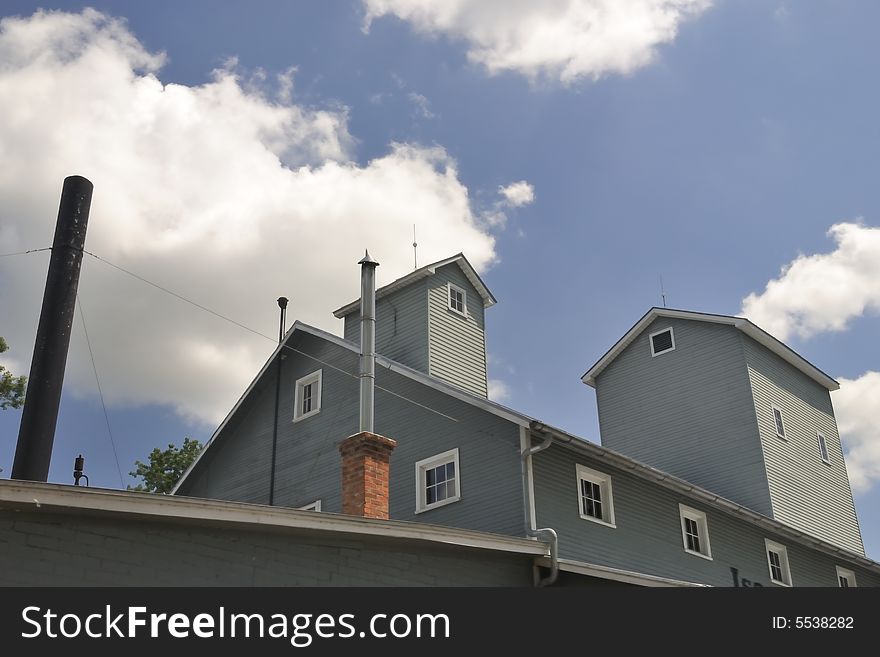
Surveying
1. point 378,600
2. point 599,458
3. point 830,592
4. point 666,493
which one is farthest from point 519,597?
point 830,592

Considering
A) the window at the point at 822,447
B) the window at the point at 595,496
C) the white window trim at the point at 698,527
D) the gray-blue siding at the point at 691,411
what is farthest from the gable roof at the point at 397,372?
the window at the point at 822,447

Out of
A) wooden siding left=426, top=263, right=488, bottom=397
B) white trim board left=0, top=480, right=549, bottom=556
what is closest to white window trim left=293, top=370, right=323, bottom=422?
wooden siding left=426, top=263, right=488, bottom=397

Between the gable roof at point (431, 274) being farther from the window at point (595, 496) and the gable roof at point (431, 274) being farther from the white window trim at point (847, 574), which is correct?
the white window trim at point (847, 574)

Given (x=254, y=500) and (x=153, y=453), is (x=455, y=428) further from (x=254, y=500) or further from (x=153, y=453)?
(x=153, y=453)

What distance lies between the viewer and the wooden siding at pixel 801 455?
2705 centimetres

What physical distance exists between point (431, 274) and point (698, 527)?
891cm

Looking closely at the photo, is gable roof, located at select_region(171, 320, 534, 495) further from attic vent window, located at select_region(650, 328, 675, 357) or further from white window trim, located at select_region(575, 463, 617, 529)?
attic vent window, located at select_region(650, 328, 675, 357)

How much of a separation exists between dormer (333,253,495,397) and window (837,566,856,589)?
11.1m

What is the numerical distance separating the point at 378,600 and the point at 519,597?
213 cm

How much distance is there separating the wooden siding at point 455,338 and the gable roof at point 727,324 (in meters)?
5.82

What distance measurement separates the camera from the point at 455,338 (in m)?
24.9

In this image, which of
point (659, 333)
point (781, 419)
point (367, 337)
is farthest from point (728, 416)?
point (367, 337)

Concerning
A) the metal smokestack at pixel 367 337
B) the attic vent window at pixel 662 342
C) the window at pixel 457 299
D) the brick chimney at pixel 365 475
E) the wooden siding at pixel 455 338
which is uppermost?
the attic vent window at pixel 662 342

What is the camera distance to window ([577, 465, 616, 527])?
62.6 feet
